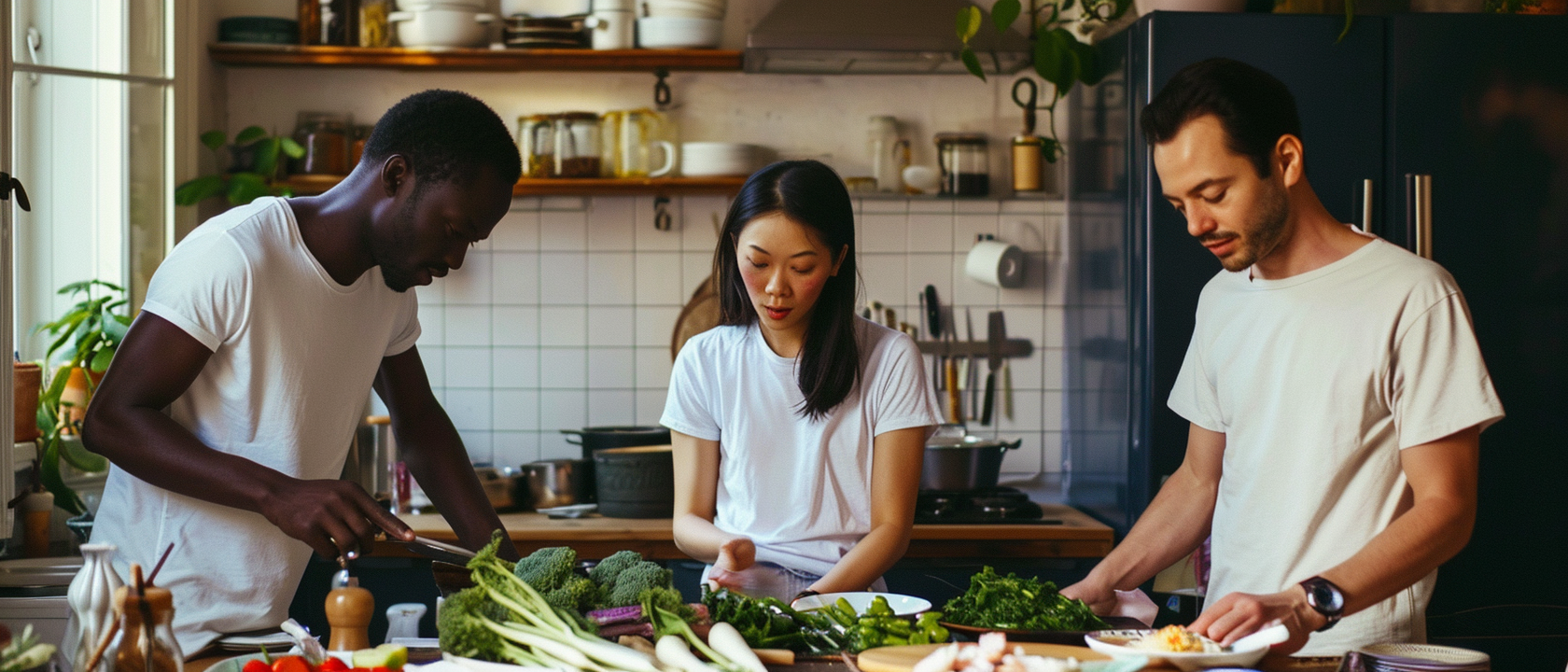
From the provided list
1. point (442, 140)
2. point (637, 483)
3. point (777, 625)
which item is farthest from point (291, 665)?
point (637, 483)

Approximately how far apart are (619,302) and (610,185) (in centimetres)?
39

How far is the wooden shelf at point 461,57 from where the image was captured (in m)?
3.38

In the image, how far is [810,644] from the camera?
145cm

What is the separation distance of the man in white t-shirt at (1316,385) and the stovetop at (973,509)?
3.93 feet

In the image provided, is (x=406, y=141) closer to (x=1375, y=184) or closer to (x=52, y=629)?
(x=52, y=629)

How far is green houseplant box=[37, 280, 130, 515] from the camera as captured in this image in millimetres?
2711

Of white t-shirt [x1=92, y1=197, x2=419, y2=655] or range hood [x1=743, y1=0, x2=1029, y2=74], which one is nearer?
white t-shirt [x1=92, y1=197, x2=419, y2=655]

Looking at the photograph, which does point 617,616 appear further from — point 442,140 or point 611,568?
point 442,140

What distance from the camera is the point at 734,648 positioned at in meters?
1.33

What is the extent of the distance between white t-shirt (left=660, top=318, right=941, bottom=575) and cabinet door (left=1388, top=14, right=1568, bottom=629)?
1.57 m

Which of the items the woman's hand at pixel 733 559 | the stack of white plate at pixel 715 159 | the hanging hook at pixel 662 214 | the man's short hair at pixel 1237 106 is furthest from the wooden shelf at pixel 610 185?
the man's short hair at pixel 1237 106

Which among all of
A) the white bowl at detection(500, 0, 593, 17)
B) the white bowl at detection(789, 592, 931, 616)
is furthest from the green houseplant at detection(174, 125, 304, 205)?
the white bowl at detection(789, 592, 931, 616)

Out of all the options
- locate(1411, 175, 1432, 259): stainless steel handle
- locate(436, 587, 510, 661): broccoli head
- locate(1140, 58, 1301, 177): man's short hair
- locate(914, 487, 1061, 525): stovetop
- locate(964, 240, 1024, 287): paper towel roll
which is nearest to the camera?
locate(436, 587, 510, 661): broccoli head

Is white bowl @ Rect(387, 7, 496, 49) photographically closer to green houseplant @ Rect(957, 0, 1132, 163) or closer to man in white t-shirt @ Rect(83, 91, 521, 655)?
green houseplant @ Rect(957, 0, 1132, 163)
